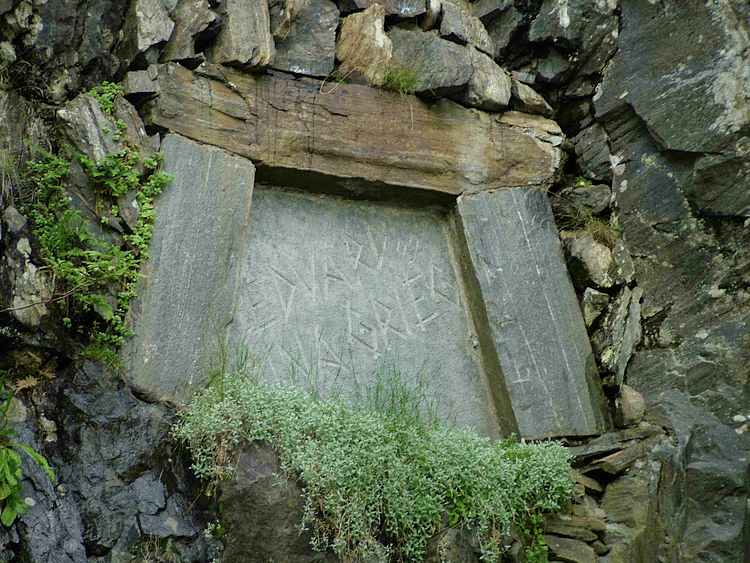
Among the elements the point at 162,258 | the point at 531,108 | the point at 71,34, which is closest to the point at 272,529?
the point at 162,258

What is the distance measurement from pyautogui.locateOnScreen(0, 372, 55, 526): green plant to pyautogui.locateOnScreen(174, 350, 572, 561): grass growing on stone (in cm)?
68

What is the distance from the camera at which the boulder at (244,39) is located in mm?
4305

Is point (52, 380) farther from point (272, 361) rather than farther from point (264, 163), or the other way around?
point (264, 163)

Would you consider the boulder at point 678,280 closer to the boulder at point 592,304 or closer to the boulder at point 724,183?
the boulder at point 724,183

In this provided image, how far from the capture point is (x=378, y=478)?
3.64 meters

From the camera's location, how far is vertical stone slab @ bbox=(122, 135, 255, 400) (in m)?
3.75

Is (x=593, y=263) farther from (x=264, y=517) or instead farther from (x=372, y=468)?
(x=264, y=517)

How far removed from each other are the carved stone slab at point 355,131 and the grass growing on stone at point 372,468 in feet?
4.51

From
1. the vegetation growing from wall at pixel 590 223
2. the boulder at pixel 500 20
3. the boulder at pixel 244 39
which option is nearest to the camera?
the boulder at pixel 244 39

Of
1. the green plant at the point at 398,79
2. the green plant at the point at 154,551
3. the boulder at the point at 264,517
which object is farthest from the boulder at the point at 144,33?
the green plant at the point at 154,551

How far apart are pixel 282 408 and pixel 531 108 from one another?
2916 mm

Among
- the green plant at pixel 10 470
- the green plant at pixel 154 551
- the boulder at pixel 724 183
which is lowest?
the green plant at pixel 154 551

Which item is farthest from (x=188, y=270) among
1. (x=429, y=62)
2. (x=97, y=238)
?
(x=429, y=62)

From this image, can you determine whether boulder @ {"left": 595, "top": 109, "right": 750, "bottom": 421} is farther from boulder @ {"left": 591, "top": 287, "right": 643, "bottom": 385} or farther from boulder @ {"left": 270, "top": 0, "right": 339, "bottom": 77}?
boulder @ {"left": 270, "top": 0, "right": 339, "bottom": 77}
